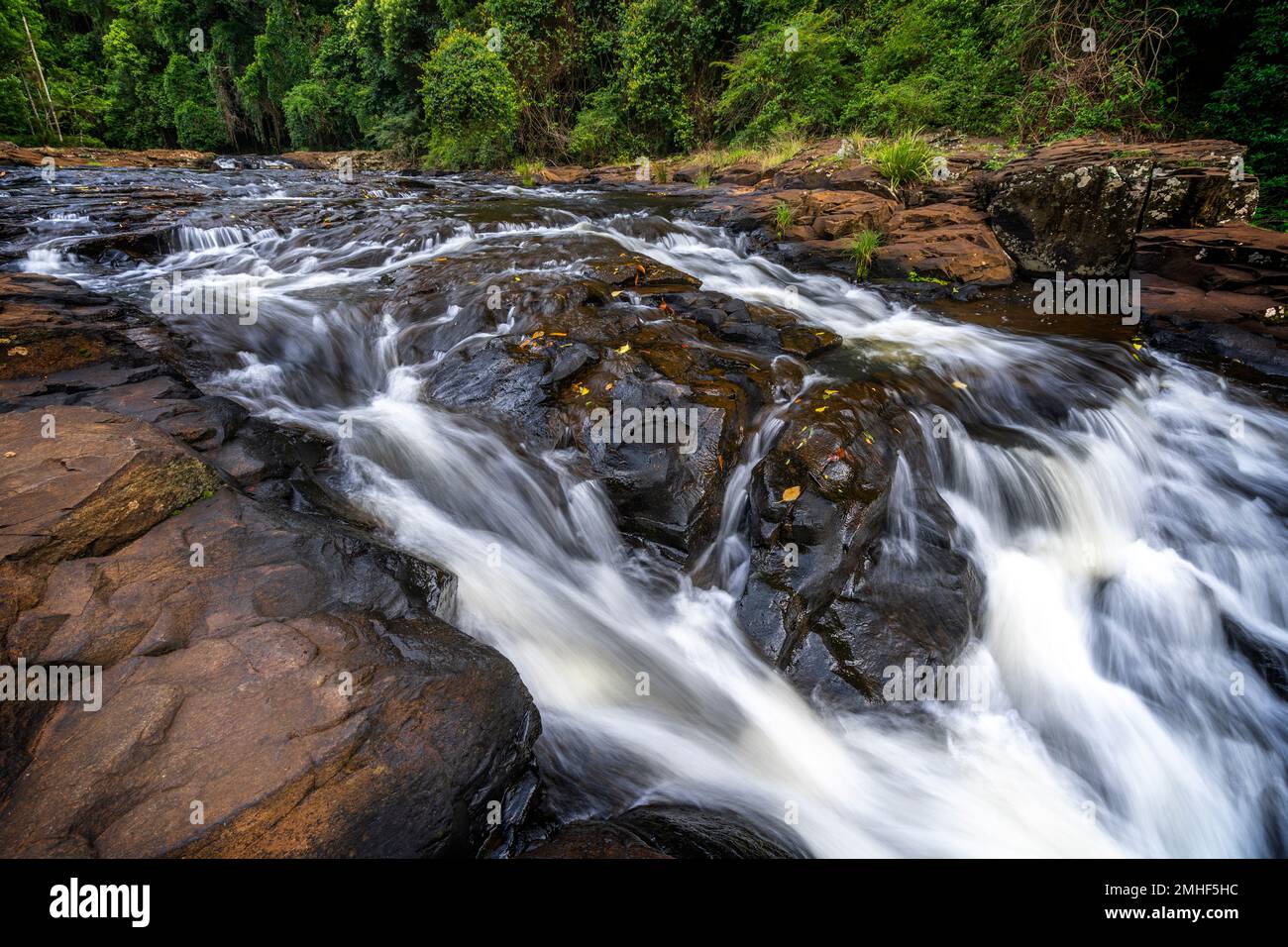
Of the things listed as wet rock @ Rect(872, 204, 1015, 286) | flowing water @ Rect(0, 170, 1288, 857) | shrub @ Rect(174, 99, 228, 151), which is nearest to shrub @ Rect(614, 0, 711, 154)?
wet rock @ Rect(872, 204, 1015, 286)

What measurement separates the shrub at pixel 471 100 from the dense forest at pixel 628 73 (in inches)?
2.5

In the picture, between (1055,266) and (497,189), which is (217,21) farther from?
(1055,266)

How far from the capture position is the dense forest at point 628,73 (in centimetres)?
914

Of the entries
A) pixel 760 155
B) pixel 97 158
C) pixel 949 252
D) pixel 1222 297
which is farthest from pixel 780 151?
pixel 97 158

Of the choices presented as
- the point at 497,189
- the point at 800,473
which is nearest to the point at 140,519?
the point at 800,473

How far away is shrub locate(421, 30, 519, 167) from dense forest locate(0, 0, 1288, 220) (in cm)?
6

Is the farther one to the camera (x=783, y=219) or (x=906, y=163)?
(x=906, y=163)

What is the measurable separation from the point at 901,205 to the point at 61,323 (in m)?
10.1

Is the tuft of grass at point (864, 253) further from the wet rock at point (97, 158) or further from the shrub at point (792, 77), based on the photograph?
the wet rock at point (97, 158)

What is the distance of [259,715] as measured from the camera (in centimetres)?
191

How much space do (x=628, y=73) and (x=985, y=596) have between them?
63.4 ft

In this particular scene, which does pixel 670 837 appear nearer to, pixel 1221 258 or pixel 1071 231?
pixel 1221 258

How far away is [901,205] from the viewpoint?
898cm

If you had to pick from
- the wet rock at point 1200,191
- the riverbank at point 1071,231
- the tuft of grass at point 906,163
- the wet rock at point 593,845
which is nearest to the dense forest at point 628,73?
→ the riverbank at point 1071,231
